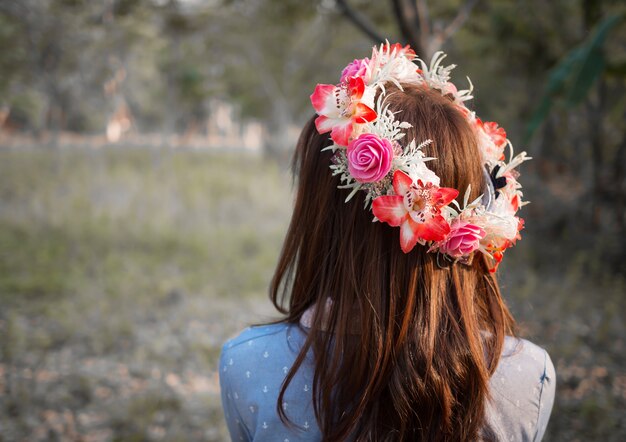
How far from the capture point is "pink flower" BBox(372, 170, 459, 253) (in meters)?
1.05

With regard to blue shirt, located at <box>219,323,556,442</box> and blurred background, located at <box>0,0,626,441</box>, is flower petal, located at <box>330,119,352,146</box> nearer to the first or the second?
blue shirt, located at <box>219,323,556,442</box>

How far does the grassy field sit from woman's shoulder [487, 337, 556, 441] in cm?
89

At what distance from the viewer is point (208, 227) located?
8430mm

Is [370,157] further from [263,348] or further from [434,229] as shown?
[263,348]

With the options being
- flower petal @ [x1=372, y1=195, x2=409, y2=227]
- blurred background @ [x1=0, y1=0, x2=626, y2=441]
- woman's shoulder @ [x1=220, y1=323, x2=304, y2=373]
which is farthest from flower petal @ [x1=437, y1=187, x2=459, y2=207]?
blurred background @ [x1=0, y1=0, x2=626, y2=441]

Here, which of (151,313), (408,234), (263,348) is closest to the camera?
(408,234)

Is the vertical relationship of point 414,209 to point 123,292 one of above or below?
above

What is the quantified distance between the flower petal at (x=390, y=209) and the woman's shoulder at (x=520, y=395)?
51 cm

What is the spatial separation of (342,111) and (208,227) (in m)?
7.58

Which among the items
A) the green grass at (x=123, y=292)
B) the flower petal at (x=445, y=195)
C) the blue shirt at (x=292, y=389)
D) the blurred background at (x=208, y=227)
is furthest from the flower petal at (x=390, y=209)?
the green grass at (x=123, y=292)

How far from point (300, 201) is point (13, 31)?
11747 mm

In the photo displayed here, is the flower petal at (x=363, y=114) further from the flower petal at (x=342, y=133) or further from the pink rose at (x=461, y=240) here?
the pink rose at (x=461, y=240)

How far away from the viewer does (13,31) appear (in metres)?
10.1

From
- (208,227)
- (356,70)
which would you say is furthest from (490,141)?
(208,227)
